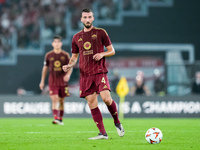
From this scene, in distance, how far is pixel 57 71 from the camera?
12.3 metres

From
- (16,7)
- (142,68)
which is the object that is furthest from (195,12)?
(16,7)

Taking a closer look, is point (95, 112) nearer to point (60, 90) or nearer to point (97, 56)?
point (97, 56)

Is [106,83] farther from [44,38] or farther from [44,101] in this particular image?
[44,38]

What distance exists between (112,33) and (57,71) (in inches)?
436

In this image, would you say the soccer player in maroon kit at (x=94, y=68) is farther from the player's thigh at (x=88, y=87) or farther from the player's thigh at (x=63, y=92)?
the player's thigh at (x=63, y=92)

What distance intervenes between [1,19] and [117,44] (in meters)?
5.64

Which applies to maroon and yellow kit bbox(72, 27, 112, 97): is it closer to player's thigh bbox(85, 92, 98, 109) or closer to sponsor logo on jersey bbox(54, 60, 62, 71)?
player's thigh bbox(85, 92, 98, 109)

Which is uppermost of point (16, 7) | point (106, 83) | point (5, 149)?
point (16, 7)

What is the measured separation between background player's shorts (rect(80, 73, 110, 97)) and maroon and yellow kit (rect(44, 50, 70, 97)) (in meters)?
4.64

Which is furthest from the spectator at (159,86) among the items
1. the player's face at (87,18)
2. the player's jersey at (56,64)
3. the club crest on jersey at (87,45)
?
the player's face at (87,18)

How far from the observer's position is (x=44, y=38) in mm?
22125

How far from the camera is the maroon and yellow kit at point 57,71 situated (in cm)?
1218

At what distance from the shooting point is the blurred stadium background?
21.8 meters

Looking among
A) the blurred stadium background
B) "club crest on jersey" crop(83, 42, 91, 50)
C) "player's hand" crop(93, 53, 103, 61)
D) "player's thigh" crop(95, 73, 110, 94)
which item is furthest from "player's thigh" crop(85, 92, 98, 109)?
the blurred stadium background
